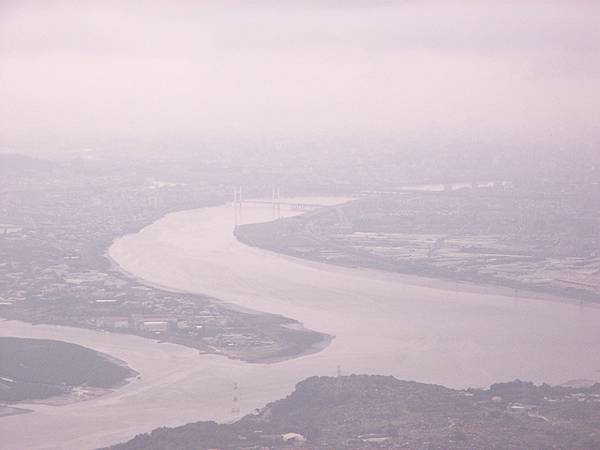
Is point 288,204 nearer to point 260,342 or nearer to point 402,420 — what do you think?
point 260,342

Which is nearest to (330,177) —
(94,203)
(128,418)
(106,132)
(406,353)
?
(94,203)

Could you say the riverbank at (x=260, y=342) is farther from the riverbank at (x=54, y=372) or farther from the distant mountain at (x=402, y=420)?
the distant mountain at (x=402, y=420)

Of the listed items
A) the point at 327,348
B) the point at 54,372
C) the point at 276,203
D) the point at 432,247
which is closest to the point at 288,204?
the point at 276,203

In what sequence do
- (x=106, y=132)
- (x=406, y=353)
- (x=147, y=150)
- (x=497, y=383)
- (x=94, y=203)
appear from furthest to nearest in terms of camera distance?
(x=106, y=132), (x=147, y=150), (x=94, y=203), (x=406, y=353), (x=497, y=383)

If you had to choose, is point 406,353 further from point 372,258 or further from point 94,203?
point 94,203

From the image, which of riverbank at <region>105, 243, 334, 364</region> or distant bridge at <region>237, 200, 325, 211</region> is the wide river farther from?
distant bridge at <region>237, 200, 325, 211</region>
